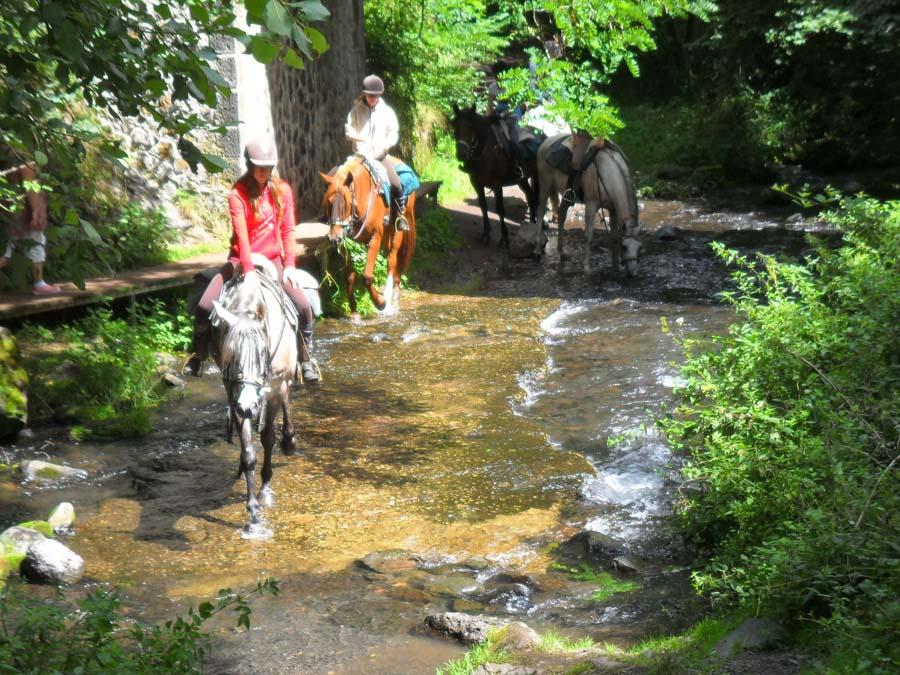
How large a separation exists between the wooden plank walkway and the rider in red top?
2.63 meters

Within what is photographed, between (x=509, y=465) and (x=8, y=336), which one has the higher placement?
(x=8, y=336)

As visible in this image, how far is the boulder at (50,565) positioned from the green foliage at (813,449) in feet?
12.3

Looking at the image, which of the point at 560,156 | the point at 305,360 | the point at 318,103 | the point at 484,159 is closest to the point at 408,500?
the point at 305,360

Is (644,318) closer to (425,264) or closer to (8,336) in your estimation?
(425,264)

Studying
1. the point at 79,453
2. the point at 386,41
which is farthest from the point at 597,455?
the point at 386,41

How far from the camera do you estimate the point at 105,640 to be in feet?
14.3

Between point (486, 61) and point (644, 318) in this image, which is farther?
point (486, 61)

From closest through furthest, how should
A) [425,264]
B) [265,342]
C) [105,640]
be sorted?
[105,640] → [265,342] → [425,264]

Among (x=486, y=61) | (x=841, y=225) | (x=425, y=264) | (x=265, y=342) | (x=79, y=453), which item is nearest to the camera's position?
(x=265, y=342)

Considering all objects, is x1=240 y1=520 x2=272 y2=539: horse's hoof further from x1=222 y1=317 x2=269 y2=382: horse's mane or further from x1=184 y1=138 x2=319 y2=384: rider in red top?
x1=184 y1=138 x2=319 y2=384: rider in red top

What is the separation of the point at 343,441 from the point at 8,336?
316cm

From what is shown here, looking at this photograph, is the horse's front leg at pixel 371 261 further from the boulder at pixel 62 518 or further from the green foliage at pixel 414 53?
the green foliage at pixel 414 53

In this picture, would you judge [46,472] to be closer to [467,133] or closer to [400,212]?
[400,212]

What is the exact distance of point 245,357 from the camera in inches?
287
